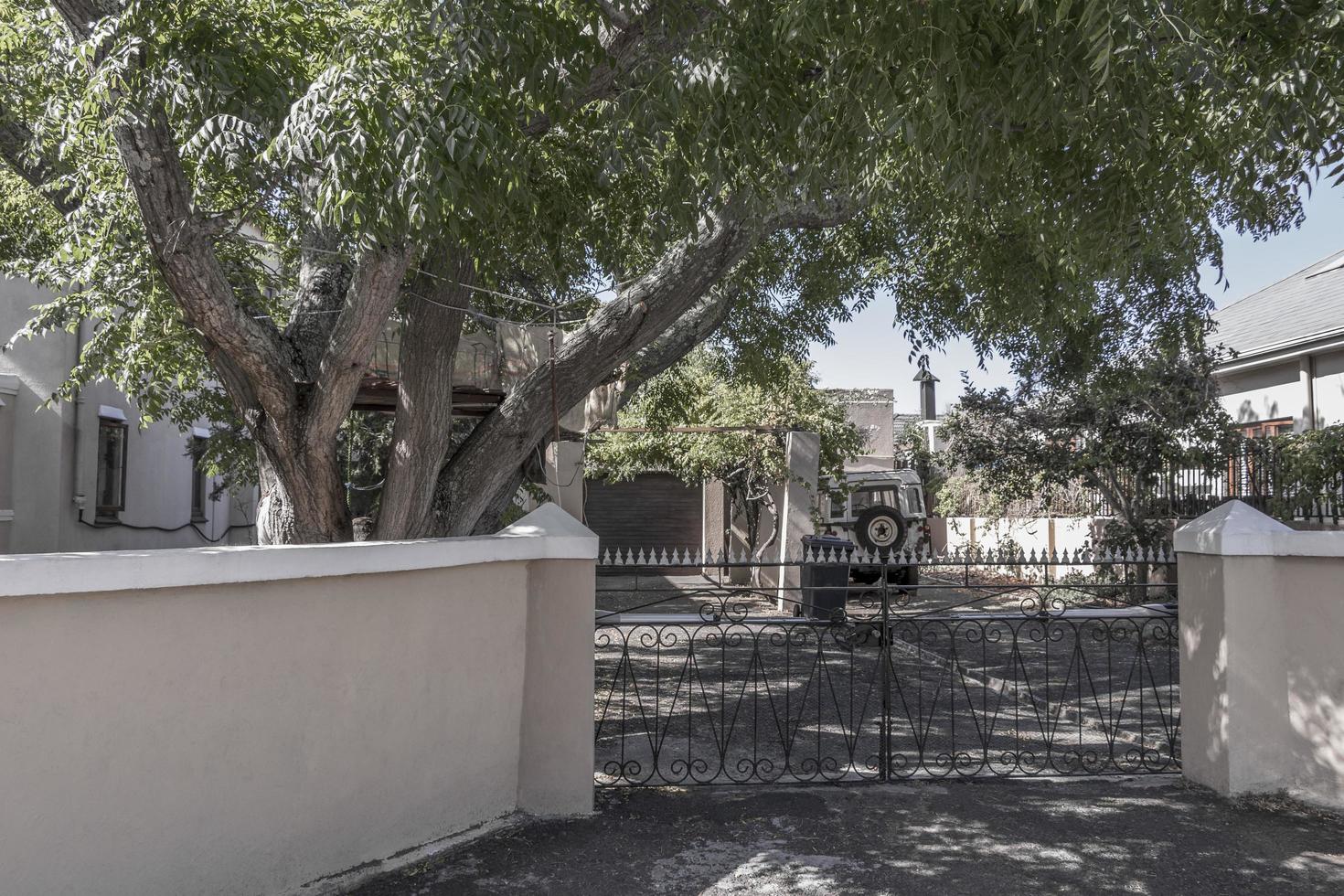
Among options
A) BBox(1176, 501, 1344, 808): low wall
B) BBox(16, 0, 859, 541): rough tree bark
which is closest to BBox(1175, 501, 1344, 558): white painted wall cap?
BBox(1176, 501, 1344, 808): low wall

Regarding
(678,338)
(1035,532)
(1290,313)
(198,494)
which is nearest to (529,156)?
(678,338)

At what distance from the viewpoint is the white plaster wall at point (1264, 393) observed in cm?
1525

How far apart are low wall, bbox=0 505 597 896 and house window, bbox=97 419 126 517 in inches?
447

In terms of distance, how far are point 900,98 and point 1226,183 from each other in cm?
230

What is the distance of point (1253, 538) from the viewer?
566 cm

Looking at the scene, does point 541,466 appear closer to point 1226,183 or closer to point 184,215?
point 184,215

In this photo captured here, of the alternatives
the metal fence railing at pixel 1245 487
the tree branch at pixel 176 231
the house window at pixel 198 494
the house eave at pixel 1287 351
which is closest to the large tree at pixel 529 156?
the tree branch at pixel 176 231

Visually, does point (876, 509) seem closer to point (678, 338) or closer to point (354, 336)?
point (678, 338)

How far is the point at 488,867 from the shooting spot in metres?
4.70

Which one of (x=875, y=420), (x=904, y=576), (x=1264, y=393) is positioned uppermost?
(x=875, y=420)

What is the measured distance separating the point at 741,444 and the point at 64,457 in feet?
31.3

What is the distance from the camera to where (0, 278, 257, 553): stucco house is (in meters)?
12.3

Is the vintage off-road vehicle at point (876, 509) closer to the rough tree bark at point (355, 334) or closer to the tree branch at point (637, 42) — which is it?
the rough tree bark at point (355, 334)

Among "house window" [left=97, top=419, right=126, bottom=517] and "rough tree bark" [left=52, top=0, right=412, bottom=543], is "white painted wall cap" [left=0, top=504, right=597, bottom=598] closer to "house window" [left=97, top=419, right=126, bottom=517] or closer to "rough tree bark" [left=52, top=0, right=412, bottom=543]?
"rough tree bark" [left=52, top=0, right=412, bottom=543]
